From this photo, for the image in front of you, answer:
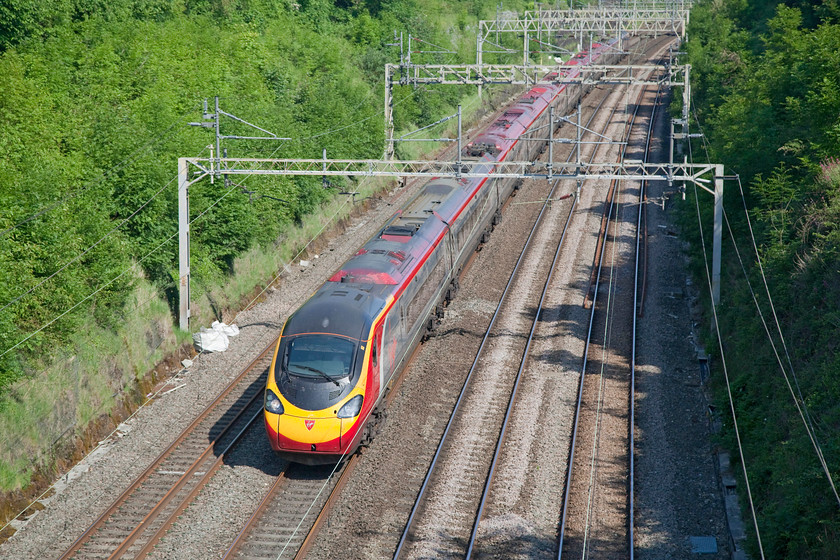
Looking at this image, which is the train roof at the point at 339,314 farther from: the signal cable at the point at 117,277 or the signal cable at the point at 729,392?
the signal cable at the point at 729,392

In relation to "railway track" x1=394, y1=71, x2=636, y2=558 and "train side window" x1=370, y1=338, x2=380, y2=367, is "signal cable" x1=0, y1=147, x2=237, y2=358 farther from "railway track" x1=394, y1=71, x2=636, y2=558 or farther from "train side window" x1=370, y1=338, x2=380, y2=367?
"railway track" x1=394, y1=71, x2=636, y2=558

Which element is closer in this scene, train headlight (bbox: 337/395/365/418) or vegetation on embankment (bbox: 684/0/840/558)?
vegetation on embankment (bbox: 684/0/840/558)

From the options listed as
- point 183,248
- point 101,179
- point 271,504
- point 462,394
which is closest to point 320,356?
point 271,504

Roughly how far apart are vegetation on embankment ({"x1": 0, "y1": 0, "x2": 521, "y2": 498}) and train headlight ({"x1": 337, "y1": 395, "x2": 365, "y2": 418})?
255 inches

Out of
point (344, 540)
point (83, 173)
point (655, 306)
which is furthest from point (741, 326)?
point (83, 173)

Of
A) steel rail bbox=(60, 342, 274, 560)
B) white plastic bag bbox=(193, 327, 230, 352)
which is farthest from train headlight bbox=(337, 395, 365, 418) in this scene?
white plastic bag bbox=(193, 327, 230, 352)

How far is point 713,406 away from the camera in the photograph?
65.8 ft

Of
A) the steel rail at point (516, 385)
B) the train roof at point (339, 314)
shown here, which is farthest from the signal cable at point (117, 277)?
the steel rail at point (516, 385)

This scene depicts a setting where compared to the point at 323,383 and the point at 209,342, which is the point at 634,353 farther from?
the point at 209,342

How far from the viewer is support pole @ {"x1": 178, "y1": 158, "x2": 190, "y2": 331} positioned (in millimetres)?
23547

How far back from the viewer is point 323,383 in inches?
664

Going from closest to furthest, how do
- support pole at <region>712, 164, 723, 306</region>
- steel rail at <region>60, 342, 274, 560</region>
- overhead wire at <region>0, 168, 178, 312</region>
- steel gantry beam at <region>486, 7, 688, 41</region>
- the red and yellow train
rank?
steel rail at <region>60, 342, 274, 560</region> < the red and yellow train < overhead wire at <region>0, 168, 178, 312</region> < support pole at <region>712, 164, 723, 306</region> < steel gantry beam at <region>486, 7, 688, 41</region>

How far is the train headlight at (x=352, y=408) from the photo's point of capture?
1670cm

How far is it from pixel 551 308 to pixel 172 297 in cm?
1169
